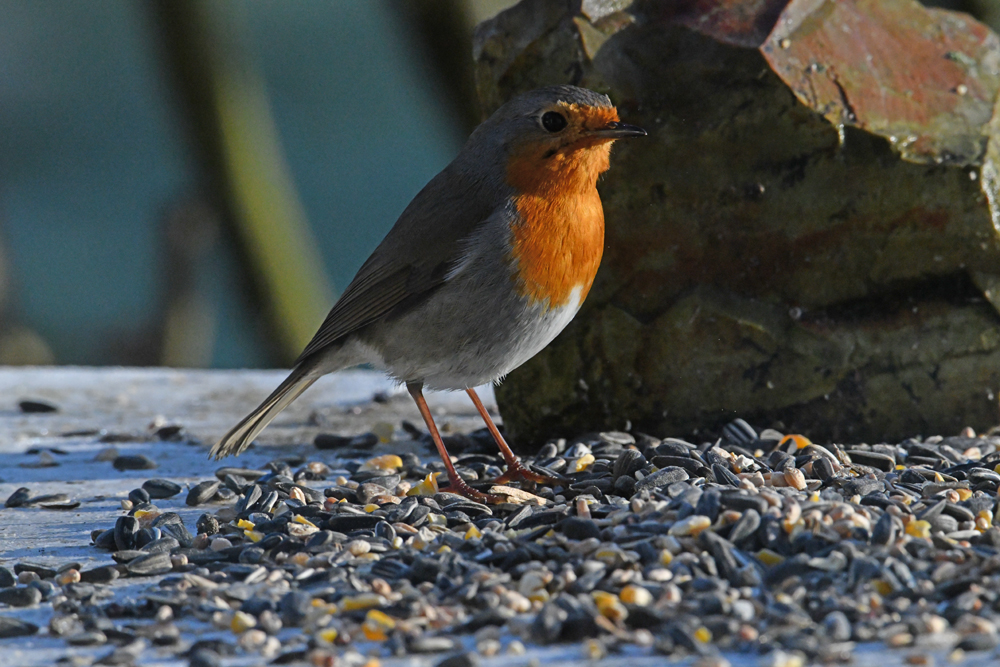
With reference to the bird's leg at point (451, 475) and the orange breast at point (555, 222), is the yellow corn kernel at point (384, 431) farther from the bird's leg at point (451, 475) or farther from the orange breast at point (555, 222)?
the orange breast at point (555, 222)

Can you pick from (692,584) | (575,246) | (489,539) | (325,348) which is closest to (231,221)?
(325,348)

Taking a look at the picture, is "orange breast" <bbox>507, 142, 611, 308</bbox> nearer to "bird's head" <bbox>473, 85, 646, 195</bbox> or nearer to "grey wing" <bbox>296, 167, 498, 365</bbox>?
"bird's head" <bbox>473, 85, 646, 195</bbox>

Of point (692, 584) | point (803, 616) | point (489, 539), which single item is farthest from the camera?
point (489, 539)

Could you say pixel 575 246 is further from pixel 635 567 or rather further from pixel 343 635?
pixel 343 635

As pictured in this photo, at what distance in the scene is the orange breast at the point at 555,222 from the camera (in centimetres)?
349

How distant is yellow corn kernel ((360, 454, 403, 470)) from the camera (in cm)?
406

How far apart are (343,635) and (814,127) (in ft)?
8.10

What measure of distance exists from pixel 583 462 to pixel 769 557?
119 cm

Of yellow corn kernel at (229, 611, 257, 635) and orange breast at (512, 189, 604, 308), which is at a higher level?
orange breast at (512, 189, 604, 308)

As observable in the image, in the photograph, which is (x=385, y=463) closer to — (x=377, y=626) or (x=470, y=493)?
(x=470, y=493)

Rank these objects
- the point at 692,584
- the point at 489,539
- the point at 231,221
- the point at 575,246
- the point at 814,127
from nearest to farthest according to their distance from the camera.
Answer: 1. the point at 692,584
2. the point at 489,539
3. the point at 575,246
4. the point at 814,127
5. the point at 231,221

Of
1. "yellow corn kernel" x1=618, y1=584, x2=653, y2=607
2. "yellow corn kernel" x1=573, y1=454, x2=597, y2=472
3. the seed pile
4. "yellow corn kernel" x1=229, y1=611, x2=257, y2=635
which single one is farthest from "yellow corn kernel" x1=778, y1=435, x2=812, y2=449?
"yellow corn kernel" x1=229, y1=611, x2=257, y2=635

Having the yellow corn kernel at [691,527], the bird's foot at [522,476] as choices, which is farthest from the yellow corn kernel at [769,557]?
the bird's foot at [522,476]

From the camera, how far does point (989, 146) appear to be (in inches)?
156
